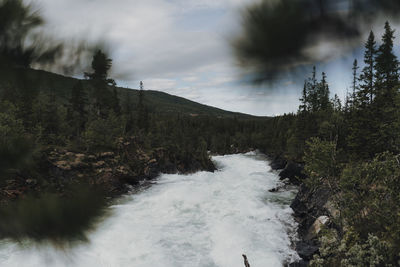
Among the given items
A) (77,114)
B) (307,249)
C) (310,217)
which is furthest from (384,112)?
(77,114)

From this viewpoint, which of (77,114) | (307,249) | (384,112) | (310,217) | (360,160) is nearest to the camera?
(307,249)

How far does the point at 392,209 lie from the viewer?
6090 mm

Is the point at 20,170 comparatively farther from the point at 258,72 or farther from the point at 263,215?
the point at 263,215

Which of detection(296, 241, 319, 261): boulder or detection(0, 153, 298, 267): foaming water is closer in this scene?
detection(296, 241, 319, 261): boulder

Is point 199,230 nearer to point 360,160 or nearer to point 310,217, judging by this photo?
point 310,217

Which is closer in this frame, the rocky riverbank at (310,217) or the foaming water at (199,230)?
the rocky riverbank at (310,217)

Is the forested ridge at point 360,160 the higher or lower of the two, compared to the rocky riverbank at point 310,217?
higher

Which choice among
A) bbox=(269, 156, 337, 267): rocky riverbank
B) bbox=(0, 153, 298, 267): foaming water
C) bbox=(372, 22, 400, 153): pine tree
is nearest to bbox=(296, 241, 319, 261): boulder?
bbox=(269, 156, 337, 267): rocky riverbank

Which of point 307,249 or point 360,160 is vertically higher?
point 360,160

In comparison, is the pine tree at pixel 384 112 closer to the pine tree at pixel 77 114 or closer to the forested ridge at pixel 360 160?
the forested ridge at pixel 360 160

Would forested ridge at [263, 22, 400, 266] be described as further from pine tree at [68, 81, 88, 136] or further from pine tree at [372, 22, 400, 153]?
pine tree at [68, 81, 88, 136]

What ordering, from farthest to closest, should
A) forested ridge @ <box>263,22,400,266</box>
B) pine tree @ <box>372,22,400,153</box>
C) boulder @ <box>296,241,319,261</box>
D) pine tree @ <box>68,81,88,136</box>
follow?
pine tree @ <box>68,81,88,136</box>
pine tree @ <box>372,22,400,153</box>
boulder @ <box>296,241,319,261</box>
forested ridge @ <box>263,22,400,266</box>

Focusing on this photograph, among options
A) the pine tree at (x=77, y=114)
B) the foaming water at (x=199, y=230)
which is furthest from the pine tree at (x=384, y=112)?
the pine tree at (x=77, y=114)

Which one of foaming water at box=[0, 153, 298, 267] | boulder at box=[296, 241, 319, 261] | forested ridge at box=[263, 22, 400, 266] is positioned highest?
forested ridge at box=[263, 22, 400, 266]
